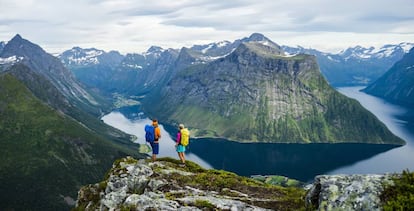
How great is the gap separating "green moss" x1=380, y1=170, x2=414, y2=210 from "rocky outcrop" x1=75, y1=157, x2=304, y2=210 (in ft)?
31.0

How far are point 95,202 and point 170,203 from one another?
44.4ft

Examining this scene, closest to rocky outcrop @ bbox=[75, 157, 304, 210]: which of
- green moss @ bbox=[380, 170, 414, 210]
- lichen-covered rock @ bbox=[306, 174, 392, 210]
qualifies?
lichen-covered rock @ bbox=[306, 174, 392, 210]

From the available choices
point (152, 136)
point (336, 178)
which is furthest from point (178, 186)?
point (336, 178)

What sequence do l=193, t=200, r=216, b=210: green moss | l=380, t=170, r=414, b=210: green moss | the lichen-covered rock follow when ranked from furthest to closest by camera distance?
l=193, t=200, r=216, b=210: green moss
the lichen-covered rock
l=380, t=170, r=414, b=210: green moss

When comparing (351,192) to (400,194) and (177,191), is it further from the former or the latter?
(177,191)

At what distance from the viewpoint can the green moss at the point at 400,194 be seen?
2458 cm

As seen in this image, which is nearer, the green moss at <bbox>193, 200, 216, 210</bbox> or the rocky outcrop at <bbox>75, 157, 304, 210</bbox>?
the green moss at <bbox>193, 200, 216, 210</bbox>

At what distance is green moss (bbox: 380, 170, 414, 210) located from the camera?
24578mm

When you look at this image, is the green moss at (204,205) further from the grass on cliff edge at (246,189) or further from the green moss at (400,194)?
the green moss at (400,194)

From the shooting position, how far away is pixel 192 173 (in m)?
47.6

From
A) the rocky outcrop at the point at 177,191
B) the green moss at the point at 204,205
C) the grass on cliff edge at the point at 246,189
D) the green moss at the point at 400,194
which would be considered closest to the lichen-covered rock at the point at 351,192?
the green moss at the point at 400,194

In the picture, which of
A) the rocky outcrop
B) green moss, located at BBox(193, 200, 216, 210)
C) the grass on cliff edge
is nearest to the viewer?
green moss, located at BBox(193, 200, 216, 210)

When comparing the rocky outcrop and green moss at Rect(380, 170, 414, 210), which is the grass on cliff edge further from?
green moss at Rect(380, 170, 414, 210)

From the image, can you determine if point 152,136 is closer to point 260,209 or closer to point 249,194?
point 249,194
